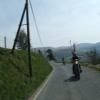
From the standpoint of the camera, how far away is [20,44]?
65188mm

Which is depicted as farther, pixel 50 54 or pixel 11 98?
pixel 50 54

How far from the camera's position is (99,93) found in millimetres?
14750

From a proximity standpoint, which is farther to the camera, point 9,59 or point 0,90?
point 9,59

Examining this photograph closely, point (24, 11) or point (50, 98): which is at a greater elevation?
point (24, 11)

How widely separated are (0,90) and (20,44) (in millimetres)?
51583

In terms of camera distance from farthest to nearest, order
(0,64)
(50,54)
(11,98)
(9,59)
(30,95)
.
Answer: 1. (50,54)
2. (9,59)
3. (0,64)
4. (30,95)
5. (11,98)

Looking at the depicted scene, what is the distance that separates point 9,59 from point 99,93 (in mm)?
9358

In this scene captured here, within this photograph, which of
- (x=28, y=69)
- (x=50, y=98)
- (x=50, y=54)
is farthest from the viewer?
(x=50, y=54)

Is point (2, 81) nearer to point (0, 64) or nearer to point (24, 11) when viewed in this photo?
point (0, 64)

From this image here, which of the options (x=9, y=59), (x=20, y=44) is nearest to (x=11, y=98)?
(x=9, y=59)

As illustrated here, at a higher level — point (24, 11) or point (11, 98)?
point (24, 11)

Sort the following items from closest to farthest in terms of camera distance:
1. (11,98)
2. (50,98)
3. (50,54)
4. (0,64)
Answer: (11,98), (50,98), (0,64), (50,54)

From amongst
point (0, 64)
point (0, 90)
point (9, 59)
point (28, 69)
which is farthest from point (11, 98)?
point (28, 69)

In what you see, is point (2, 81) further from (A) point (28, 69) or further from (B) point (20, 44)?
(B) point (20, 44)
